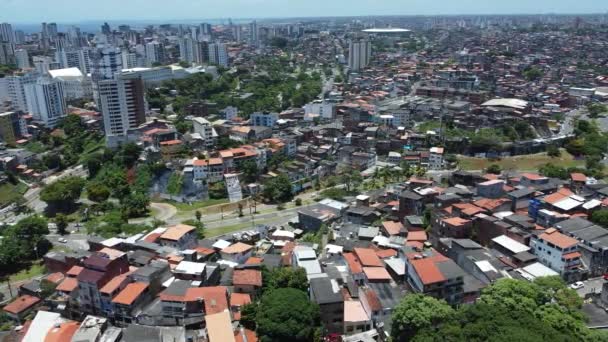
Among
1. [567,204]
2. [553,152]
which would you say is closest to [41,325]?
[567,204]

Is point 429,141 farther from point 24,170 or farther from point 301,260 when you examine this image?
point 24,170

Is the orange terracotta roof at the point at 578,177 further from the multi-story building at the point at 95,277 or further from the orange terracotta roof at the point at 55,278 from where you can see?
the orange terracotta roof at the point at 55,278

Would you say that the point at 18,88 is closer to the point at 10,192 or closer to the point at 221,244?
the point at 10,192

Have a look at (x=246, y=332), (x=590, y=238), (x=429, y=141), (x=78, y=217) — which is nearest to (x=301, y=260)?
(x=246, y=332)

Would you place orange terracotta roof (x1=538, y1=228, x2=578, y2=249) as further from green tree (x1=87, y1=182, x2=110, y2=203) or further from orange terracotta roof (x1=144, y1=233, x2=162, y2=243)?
green tree (x1=87, y1=182, x2=110, y2=203)

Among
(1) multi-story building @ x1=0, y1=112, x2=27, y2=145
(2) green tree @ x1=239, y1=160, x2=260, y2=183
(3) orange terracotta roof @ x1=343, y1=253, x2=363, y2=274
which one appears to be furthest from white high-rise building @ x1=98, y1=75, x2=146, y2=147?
(3) orange terracotta roof @ x1=343, y1=253, x2=363, y2=274
